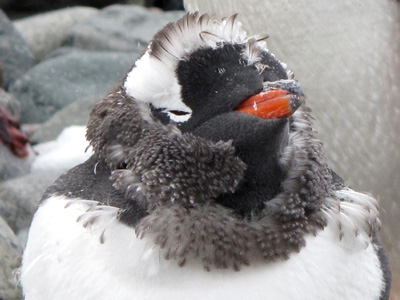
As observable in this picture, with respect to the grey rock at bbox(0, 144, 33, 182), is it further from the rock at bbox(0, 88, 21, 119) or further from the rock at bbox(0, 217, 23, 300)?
the rock at bbox(0, 217, 23, 300)

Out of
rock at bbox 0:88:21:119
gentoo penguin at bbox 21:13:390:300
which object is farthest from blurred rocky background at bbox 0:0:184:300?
gentoo penguin at bbox 21:13:390:300

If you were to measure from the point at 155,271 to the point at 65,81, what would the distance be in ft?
11.4

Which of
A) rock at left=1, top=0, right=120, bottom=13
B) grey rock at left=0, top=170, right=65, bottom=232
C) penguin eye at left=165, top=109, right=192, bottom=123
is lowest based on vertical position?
rock at left=1, top=0, right=120, bottom=13

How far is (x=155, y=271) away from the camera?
3.81ft

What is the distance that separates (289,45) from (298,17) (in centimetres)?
8

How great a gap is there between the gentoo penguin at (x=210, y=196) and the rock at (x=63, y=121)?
265cm

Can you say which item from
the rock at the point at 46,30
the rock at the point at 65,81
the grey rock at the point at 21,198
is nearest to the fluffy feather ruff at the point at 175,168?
the grey rock at the point at 21,198

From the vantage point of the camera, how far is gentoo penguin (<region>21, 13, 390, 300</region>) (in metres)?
1.15

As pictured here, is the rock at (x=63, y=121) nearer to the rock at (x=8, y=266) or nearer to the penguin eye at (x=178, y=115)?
the rock at (x=8, y=266)

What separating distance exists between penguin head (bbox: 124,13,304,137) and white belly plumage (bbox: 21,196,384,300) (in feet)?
0.64

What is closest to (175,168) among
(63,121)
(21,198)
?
(21,198)

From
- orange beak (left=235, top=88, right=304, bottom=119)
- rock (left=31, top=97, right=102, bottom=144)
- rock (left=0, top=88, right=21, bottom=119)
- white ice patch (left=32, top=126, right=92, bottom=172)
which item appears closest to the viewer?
orange beak (left=235, top=88, right=304, bottom=119)

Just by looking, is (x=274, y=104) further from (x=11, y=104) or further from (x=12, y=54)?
(x=12, y=54)

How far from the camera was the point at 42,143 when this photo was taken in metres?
3.83
